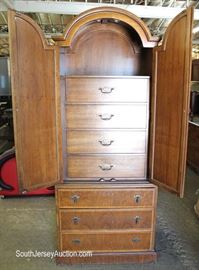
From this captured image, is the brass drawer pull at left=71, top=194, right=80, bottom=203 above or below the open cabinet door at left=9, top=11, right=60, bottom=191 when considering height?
below

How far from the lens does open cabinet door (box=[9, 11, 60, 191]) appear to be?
1466mm

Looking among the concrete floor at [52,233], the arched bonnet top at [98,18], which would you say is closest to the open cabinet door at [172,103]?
the arched bonnet top at [98,18]

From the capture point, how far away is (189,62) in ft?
4.71

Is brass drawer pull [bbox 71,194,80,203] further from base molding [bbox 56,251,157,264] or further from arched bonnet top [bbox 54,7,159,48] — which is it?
arched bonnet top [bbox 54,7,159,48]

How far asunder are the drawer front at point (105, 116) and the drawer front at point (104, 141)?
0.05 m

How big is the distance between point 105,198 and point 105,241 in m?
0.37

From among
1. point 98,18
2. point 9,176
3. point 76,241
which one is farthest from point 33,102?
point 9,176

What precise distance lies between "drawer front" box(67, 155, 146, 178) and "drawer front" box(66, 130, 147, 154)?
5 cm


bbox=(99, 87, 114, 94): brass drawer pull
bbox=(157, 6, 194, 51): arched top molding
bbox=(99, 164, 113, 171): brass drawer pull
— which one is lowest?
bbox=(99, 164, 113, 171): brass drawer pull

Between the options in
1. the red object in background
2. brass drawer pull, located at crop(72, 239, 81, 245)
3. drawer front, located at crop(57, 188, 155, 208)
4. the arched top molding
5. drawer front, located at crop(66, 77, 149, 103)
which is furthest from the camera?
the red object in background

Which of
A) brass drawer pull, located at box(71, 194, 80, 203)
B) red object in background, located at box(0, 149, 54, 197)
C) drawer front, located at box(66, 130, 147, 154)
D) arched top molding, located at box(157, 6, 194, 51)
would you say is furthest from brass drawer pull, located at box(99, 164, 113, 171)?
red object in background, located at box(0, 149, 54, 197)

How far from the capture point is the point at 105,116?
1.82 m

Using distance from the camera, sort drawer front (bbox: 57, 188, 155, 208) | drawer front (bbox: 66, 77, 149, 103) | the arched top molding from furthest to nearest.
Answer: drawer front (bbox: 57, 188, 155, 208), drawer front (bbox: 66, 77, 149, 103), the arched top molding

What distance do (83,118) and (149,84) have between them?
53 cm
